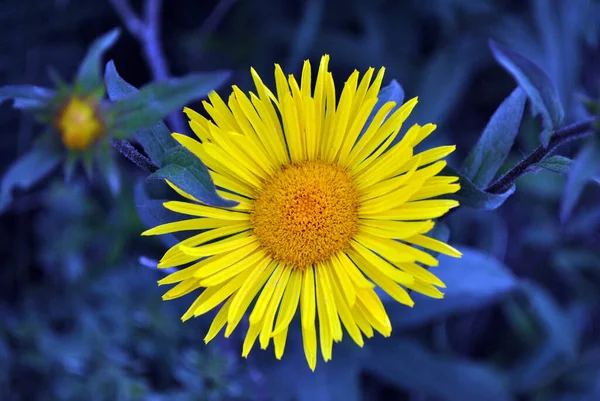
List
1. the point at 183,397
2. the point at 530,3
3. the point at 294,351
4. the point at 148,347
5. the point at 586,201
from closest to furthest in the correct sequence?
the point at 183,397 < the point at 148,347 < the point at 294,351 < the point at 530,3 < the point at 586,201

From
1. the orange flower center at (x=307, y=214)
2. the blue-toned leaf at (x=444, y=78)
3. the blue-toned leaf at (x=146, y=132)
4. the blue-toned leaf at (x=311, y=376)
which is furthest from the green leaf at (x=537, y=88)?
the blue-toned leaf at (x=311, y=376)

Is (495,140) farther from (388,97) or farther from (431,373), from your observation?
(431,373)

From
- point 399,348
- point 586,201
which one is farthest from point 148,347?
point 586,201

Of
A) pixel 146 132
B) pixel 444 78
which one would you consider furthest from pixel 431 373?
pixel 146 132

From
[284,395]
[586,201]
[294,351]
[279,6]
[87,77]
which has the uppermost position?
[279,6]

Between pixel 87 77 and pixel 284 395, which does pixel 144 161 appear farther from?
pixel 284 395

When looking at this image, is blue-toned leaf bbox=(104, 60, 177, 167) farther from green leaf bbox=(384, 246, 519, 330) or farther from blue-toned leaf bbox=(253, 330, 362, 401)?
blue-toned leaf bbox=(253, 330, 362, 401)

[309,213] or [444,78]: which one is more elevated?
[444,78]
